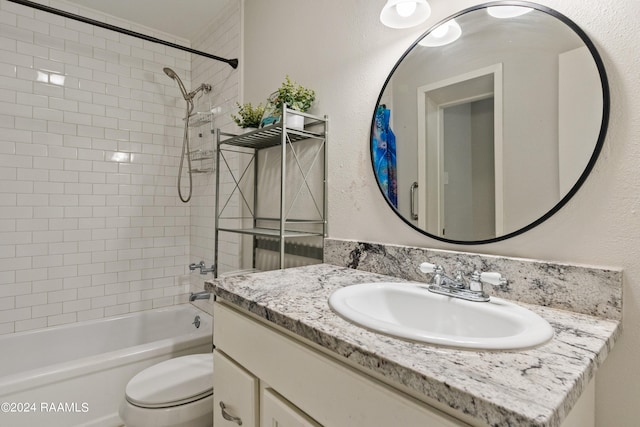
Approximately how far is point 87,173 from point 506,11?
263 centimetres

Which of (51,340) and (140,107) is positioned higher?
(140,107)

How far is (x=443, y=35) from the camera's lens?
1.05 m

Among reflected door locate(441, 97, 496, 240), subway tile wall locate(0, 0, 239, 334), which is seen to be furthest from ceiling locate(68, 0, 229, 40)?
reflected door locate(441, 97, 496, 240)

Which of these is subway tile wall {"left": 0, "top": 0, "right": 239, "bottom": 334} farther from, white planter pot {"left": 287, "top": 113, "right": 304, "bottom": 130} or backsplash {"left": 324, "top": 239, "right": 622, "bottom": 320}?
backsplash {"left": 324, "top": 239, "right": 622, "bottom": 320}

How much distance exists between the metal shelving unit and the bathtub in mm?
808

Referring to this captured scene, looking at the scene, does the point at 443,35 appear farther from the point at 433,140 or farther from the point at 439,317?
the point at 439,317

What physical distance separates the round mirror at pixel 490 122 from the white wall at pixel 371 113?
1.5 inches

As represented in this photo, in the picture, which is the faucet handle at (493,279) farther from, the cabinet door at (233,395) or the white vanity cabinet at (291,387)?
the cabinet door at (233,395)

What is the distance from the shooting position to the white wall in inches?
28.3

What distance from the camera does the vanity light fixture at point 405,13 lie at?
3.42ft

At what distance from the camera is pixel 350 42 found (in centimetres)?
136

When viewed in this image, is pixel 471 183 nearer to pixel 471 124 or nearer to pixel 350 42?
pixel 471 124

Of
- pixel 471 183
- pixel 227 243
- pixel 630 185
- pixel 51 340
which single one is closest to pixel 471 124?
pixel 471 183

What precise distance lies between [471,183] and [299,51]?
45.2 inches
